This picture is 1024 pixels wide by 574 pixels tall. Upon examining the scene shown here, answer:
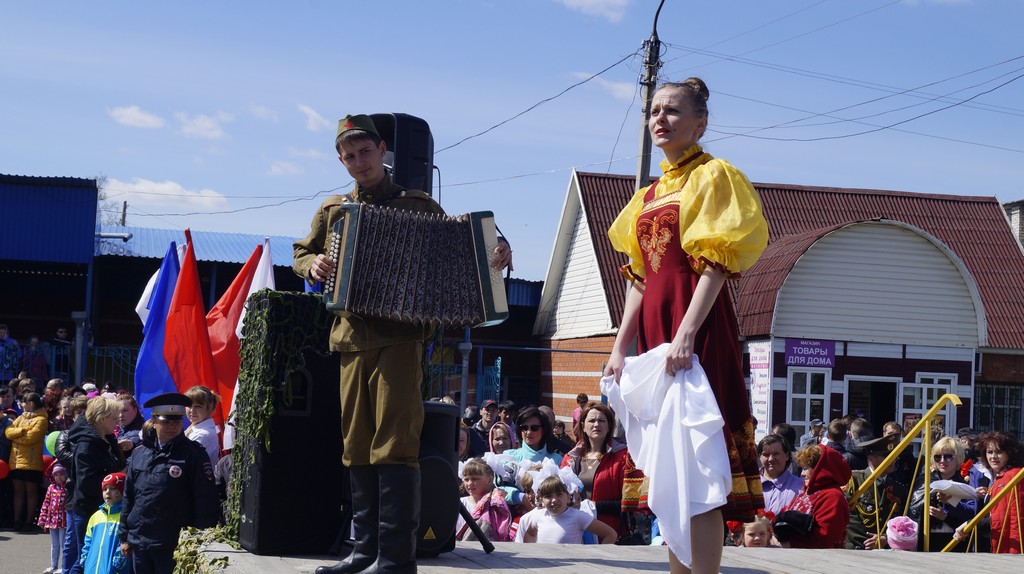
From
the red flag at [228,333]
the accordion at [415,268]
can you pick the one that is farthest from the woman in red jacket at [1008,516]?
the red flag at [228,333]

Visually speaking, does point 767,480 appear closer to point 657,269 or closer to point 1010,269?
point 657,269

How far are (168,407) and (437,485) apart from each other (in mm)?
2461

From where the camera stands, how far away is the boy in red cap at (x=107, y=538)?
7.79 m

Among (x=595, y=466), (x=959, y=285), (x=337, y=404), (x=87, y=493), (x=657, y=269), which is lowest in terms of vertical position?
(x=87, y=493)

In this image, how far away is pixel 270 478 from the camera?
16.4 feet

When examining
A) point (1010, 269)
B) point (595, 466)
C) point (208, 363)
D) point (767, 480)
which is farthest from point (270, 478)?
point (1010, 269)

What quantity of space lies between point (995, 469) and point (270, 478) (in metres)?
5.98

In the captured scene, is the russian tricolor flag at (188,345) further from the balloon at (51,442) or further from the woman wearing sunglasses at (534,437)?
the woman wearing sunglasses at (534,437)

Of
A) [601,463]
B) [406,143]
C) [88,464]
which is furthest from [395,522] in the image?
[88,464]

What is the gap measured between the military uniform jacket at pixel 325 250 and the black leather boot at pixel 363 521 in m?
0.53

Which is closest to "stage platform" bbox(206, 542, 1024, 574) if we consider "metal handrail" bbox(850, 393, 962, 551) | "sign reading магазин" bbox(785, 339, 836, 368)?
"metal handrail" bbox(850, 393, 962, 551)

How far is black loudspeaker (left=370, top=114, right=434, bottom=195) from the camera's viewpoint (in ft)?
21.1

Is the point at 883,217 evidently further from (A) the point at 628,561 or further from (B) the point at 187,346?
(A) the point at 628,561

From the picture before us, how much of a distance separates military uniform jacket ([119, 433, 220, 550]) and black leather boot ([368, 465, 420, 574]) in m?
2.61
